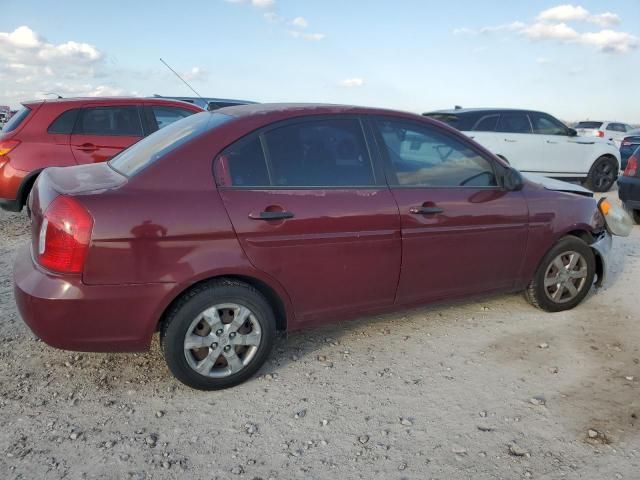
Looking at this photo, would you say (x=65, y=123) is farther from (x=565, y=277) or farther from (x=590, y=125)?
(x=590, y=125)

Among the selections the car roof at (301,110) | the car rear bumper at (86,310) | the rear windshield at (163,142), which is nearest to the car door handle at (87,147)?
the rear windshield at (163,142)

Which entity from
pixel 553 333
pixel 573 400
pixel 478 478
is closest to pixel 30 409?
pixel 478 478

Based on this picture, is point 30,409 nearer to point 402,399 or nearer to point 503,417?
point 402,399

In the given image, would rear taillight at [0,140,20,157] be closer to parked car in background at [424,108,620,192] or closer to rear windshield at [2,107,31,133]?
rear windshield at [2,107,31,133]

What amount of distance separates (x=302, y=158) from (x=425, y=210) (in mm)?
892

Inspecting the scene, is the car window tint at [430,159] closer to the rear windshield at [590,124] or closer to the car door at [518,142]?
the car door at [518,142]

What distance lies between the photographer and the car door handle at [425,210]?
3.33 meters

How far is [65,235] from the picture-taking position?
253cm

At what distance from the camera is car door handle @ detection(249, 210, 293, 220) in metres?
2.84

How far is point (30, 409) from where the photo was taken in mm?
2748

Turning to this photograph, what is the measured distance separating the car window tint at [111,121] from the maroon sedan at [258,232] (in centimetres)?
333

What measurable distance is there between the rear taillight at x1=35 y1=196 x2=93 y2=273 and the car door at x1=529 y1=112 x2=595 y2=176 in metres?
9.26

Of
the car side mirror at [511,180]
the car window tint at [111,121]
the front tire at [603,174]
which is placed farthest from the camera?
the front tire at [603,174]

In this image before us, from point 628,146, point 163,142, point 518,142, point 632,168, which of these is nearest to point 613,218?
point 632,168
